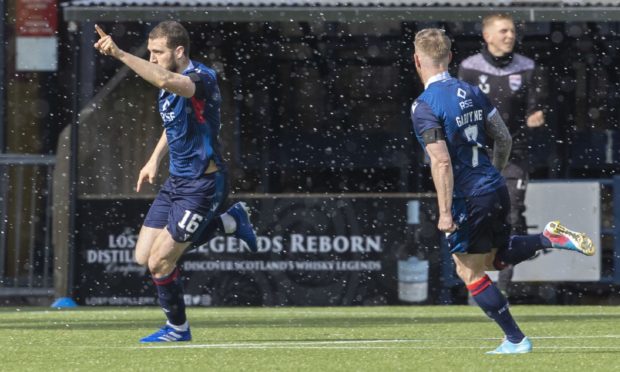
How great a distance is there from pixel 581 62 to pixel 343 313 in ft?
14.0

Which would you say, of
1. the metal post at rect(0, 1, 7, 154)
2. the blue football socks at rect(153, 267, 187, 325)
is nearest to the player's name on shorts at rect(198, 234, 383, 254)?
the metal post at rect(0, 1, 7, 154)

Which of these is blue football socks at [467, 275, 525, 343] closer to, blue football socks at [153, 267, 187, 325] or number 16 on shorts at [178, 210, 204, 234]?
number 16 on shorts at [178, 210, 204, 234]

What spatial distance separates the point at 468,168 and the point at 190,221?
1.95 meters

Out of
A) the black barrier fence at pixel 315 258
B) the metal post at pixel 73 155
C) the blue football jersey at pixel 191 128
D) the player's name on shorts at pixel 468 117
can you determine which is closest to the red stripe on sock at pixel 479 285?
the player's name on shorts at pixel 468 117

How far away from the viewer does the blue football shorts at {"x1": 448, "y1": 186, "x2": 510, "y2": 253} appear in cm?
922

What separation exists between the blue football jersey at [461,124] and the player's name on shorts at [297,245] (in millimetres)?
5829

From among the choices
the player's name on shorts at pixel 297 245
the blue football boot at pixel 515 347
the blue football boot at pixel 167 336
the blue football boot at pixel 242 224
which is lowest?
the blue football boot at pixel 167 336

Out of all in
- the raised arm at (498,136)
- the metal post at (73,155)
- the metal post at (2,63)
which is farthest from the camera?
the metal post at (2,63)

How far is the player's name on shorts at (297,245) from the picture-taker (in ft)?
49.7

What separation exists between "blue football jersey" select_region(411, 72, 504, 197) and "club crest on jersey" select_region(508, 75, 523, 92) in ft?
14.4

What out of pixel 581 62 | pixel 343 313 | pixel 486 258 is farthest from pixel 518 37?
pixel 486 258

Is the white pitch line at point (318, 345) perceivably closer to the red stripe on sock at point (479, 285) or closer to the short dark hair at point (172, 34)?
the red stripe on sock at point (479, 285)

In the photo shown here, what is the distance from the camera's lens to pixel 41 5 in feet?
56.4

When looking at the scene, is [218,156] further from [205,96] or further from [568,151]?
[568,151]
